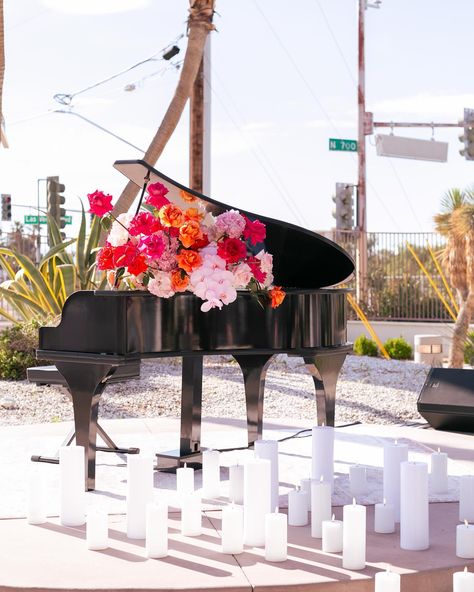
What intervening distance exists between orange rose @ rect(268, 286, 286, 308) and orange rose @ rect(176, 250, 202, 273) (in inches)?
22.4

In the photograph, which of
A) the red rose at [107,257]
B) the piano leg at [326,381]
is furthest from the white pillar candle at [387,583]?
the piano leg at [326,381]

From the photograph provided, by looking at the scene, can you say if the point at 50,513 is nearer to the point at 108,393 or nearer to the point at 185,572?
the point at 185,572

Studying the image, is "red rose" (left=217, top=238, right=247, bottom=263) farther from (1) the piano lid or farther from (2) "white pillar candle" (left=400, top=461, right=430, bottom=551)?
(2) "white pillar candle" (left=400, top=461, right=430, bottom=551)

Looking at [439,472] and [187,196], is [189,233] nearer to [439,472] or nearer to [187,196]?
[187,196]

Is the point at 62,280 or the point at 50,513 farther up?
the point at 62,280

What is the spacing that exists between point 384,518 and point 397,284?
19.3m

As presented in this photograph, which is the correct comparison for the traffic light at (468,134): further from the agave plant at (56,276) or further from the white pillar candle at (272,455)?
the white pillar candle at (272,455)

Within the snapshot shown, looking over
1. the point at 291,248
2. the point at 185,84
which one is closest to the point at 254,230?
the point at 291,248

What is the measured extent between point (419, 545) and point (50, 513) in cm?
180

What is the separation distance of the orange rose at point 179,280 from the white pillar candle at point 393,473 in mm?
1300

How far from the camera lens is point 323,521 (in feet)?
13.8

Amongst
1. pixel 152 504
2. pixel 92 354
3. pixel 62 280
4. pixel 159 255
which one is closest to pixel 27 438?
pixel 92 354

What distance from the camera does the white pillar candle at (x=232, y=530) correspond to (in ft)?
13.3

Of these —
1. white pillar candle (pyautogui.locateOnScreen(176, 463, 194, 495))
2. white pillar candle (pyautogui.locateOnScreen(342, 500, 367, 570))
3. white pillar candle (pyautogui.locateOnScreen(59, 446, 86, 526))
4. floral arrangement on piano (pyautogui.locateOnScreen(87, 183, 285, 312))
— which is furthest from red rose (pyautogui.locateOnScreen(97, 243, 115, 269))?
white pillar candle (pyautogui.locateOnScreen(342, 500, 367, 570))
